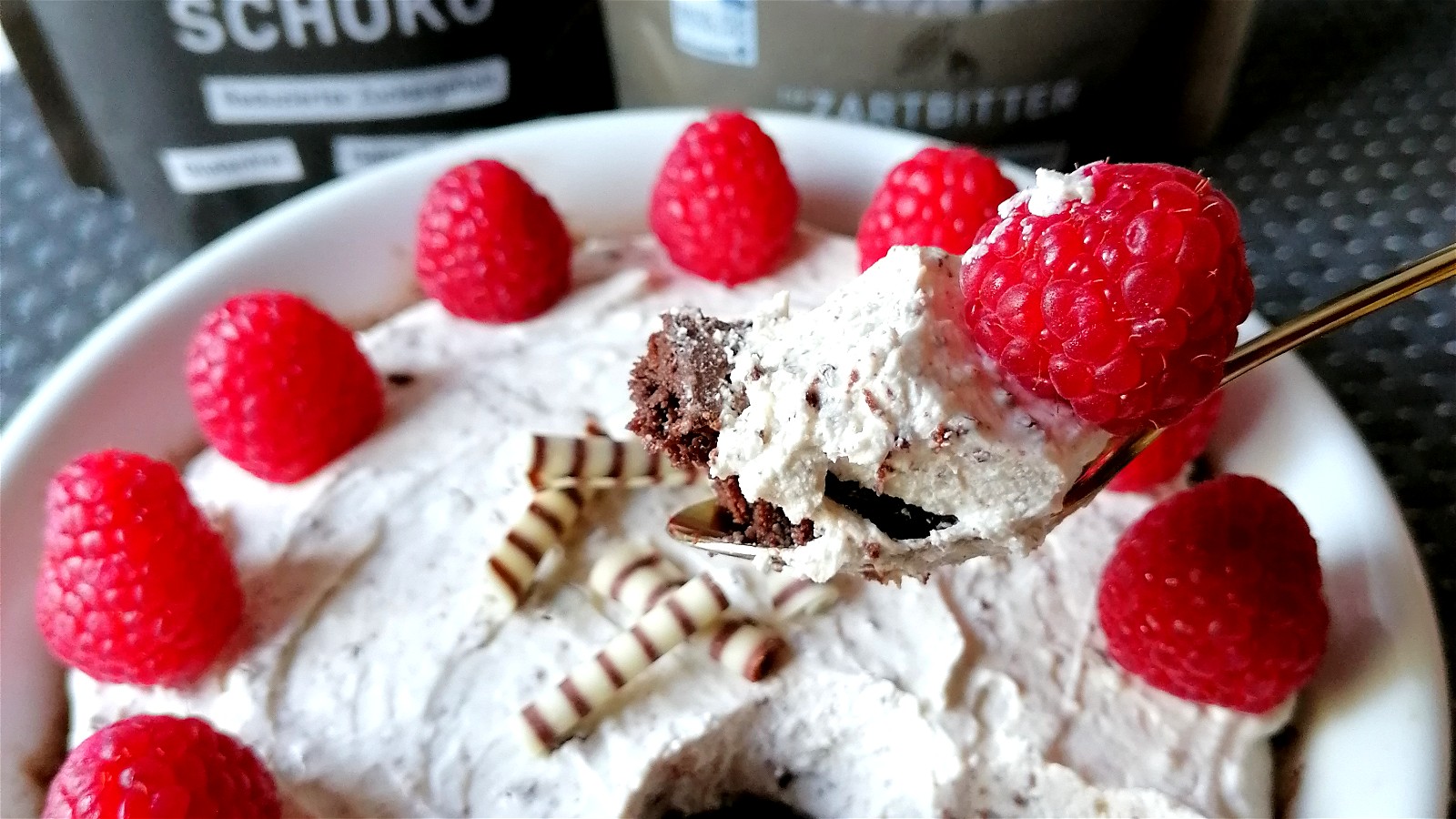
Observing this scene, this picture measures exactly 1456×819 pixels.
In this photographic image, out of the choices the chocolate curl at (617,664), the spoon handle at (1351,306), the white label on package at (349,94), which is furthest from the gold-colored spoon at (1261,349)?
the white label on package at (349,94)

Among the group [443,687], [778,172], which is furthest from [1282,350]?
[443,687]

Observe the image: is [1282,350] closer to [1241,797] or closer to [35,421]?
[1241,797]

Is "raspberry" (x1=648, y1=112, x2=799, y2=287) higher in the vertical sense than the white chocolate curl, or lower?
higher

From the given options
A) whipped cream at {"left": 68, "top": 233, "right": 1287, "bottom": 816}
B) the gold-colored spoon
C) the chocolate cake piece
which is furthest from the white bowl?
the chocolate cake piece

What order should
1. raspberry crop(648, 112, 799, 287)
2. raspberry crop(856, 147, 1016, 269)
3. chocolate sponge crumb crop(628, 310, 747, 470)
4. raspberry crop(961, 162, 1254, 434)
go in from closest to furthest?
raspberry crop(961, 162, 1254, 434), chocolate sponge crumb crop(628, 310, 747, 470), raspberry crop(856, 147, 1016, 269), raspberry crop(648, 112, 799, 287)

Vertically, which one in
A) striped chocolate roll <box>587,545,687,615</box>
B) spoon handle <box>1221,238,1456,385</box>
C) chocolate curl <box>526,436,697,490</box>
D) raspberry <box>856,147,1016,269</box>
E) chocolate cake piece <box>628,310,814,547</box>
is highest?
spoon handle <box>1221,238,1456,385</box>

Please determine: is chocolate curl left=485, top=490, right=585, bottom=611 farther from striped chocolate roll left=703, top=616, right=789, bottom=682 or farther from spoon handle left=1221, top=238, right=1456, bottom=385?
spoon handle left=1221, top=238, right=1456, bottom=385

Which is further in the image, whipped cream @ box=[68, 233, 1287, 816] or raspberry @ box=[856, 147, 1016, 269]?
raspberry @ box=[856, 147, 1016, 269]

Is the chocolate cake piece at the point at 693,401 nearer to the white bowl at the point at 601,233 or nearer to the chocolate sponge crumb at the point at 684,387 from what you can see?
the chocolate sponge crumb at the point at 684,387

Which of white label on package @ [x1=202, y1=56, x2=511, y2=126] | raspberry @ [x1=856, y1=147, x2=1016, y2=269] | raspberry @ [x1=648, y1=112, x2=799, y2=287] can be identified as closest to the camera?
raspberry @ [x1=856, y1=147, x2=1016, y2=269]
